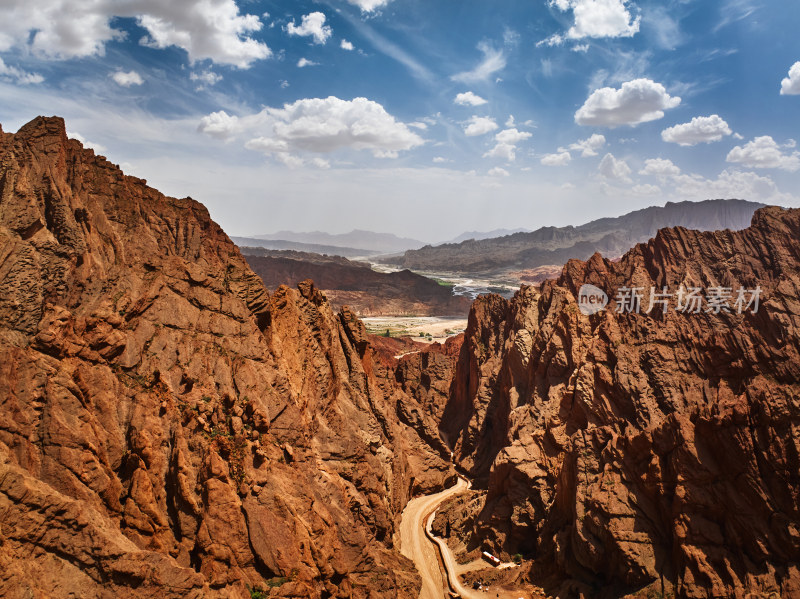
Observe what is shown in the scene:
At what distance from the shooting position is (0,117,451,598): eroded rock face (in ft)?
57.8

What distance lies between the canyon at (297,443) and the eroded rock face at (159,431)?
0.11 meters

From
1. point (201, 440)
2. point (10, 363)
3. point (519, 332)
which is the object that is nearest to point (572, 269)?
point (519, 332)

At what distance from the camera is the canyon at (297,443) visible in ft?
64.7

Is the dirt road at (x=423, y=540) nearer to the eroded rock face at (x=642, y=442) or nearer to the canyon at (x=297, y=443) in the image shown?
the canyon at (x=297, y=443)

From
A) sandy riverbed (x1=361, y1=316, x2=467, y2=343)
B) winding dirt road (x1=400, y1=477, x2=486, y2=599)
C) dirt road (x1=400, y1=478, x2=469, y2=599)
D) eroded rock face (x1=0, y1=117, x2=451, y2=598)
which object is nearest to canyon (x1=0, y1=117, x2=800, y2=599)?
eroded rock face (x1=0, y1=117, x2=451, y2=598)

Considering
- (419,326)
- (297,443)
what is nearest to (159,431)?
(297,443)

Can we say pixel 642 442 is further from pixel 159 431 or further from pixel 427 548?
pixel 159 431

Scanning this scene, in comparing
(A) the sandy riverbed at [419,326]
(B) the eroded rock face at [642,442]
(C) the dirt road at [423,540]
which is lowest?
(C) the dirt road at [423,540]

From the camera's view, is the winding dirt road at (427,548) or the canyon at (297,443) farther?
the winding dirt road at (427,548)

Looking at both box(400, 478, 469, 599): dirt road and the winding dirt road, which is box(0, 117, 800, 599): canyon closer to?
box(400, 478, 469, 599): dirt road

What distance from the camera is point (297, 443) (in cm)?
3036

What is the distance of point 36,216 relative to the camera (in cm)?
2583

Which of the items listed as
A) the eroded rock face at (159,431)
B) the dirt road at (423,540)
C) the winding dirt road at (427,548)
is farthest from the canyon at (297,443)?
the winding dirt road at (427,548)

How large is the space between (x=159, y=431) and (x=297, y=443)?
854cm
